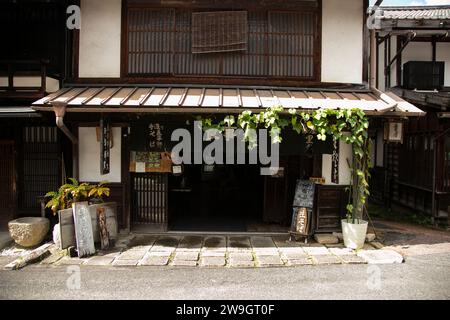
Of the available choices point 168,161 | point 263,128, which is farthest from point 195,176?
point 263,128

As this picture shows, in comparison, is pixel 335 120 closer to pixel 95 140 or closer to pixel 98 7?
pixel 95 140

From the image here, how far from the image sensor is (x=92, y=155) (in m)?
9.91

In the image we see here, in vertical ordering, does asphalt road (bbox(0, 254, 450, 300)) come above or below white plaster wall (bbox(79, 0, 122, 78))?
below

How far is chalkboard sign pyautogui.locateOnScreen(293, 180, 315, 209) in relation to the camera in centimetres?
948

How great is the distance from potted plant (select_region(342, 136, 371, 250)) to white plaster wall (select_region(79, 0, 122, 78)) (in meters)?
7.50

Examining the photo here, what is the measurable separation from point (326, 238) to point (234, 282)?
375 centimetres

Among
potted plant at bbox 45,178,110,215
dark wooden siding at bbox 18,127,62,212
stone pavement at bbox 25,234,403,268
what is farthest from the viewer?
dark wooden siding at bbox 18,127,62,212

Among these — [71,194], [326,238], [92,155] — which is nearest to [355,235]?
[326,238]

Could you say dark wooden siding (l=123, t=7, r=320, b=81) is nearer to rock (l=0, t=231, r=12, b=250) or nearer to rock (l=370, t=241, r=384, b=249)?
rock (l=370, t=241, r=384, b=249)

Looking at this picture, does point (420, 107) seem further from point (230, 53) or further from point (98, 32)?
point (98, 32)

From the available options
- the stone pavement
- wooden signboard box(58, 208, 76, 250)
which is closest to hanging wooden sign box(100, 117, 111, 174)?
wooden signboard box(58, 208, 76, 250)

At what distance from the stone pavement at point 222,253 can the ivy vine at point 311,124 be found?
1293mm

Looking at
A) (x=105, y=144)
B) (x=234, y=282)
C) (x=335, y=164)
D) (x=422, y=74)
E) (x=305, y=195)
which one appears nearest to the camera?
(x=234, y=282)

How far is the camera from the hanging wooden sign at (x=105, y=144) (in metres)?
8.79
